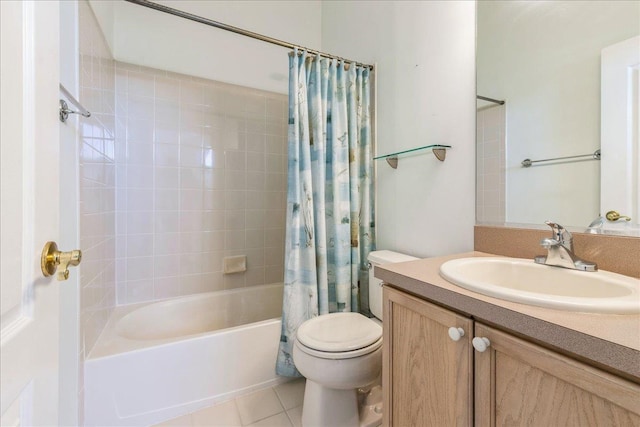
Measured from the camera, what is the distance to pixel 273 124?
7.53 ft

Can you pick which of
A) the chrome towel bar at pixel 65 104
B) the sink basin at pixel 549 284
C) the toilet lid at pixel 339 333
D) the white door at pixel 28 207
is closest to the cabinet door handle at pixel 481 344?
the sink basin at pixel 549 284

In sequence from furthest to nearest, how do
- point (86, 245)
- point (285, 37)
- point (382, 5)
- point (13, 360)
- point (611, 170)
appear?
point (285, 37) → point (382, 5) → point (86, 245) → point (611, 170) → point (13, 360)

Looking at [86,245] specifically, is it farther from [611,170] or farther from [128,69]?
[611,170]

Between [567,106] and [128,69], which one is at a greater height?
[128,69]

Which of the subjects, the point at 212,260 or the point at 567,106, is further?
the point at 212,260

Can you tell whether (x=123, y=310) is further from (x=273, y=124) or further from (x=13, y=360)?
(x=273, y=124)

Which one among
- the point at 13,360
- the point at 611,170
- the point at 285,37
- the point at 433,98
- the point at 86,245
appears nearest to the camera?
the point at 13,360

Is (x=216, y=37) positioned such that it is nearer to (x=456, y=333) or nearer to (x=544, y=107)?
(x=544, y=107)

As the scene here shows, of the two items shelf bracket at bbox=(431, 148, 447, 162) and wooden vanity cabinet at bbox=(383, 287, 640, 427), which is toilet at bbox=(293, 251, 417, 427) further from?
shelf bracket at bbox=(431, 148, 447, 162)

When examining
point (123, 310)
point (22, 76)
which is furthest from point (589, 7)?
point (123, 310)

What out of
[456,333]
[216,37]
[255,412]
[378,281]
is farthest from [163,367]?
[216,37]

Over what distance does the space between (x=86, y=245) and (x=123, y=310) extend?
0.69 metres

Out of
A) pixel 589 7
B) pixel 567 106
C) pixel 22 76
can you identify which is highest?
pixel 589 7

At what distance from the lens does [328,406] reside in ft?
3.97
